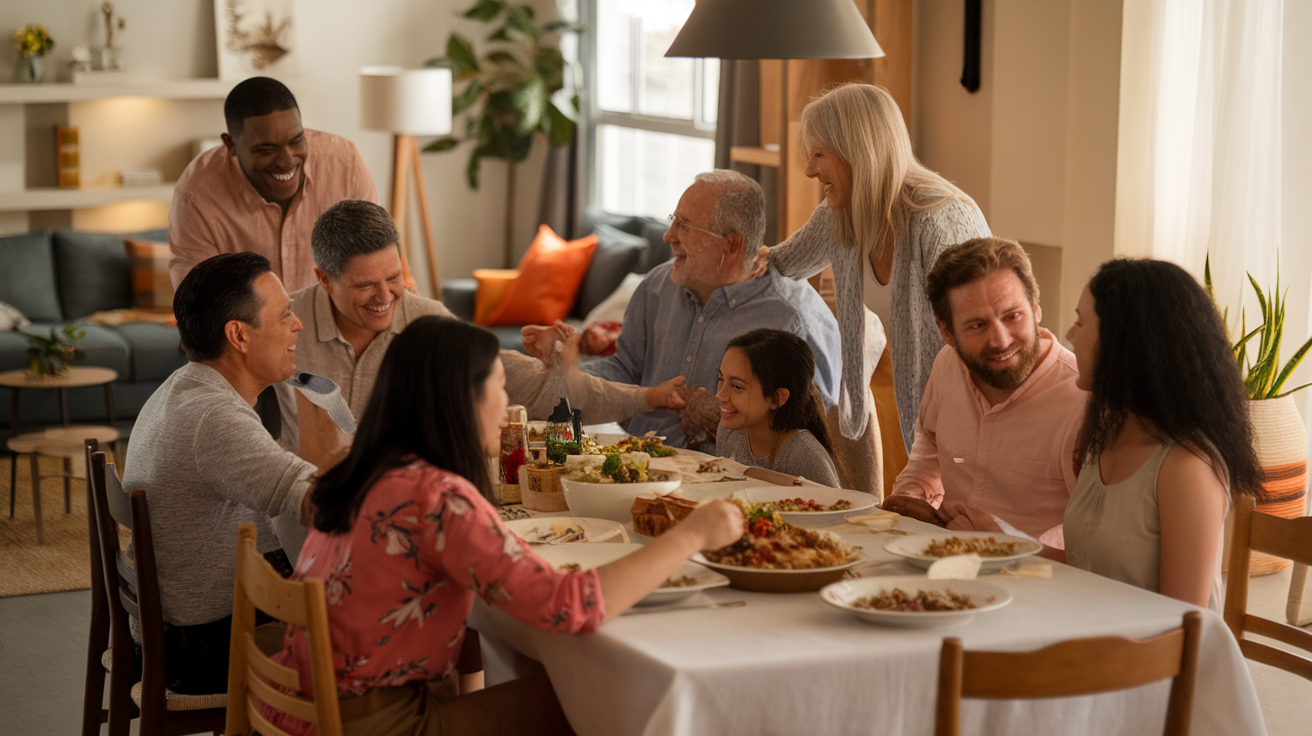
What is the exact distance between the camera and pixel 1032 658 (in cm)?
145

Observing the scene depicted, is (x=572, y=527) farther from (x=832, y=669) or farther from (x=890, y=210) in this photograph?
(x=890, y=210)

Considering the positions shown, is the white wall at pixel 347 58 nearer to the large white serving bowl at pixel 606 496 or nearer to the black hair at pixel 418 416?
the large white serving bowl at pixel 606 496

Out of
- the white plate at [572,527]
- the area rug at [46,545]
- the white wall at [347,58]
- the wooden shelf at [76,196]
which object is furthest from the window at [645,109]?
the white plate at [572,527]

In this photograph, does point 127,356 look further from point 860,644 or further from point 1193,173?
point 860,644

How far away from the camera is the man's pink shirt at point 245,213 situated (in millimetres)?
3271

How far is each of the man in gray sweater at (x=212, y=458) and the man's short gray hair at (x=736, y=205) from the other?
113cm

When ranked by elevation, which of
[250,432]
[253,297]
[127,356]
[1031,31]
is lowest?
[127,356]

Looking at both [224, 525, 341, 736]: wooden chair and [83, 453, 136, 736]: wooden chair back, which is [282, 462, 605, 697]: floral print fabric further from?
[83, 453, 136, 736]: wooden chair back

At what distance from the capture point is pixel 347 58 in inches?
304

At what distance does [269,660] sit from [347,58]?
6.50 metres

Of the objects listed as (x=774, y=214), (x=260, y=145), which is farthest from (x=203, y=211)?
(x=774, y=214)

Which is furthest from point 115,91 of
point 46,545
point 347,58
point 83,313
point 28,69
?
point 46,545

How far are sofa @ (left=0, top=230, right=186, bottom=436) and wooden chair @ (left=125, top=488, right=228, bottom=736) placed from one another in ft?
12.5

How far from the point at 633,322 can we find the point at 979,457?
1.22 metres
